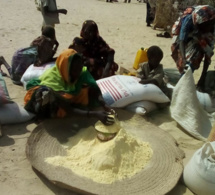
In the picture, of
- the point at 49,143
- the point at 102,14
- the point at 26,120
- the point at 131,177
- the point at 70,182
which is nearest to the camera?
the point at 70,182

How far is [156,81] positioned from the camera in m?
3.96

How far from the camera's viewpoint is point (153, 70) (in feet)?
13.3

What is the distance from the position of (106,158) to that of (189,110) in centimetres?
135

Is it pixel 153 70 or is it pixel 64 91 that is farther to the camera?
pixel 153 70

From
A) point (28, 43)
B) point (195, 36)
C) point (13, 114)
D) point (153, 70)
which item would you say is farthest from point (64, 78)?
point (28, 43)

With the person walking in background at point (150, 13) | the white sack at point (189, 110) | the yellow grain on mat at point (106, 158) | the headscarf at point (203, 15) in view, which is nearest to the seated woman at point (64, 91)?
the yellow grain on mat at point (106, 158)

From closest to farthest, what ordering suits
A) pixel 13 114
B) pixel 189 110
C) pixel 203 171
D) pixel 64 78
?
pixel 203 171
pixel 64 78
pixel 13 114
pixel 189 110

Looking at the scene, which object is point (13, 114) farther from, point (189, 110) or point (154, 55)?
point (189, 110)

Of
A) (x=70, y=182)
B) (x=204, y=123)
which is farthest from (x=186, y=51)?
(x=70, y=182)

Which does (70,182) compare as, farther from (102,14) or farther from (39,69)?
(102,14)

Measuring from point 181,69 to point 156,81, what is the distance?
Result: 612 mm

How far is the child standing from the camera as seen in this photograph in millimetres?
3945

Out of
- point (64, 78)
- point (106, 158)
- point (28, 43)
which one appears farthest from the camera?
point (28, 43)

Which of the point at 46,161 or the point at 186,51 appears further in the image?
the point at 186,51
